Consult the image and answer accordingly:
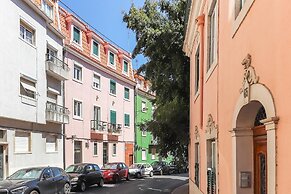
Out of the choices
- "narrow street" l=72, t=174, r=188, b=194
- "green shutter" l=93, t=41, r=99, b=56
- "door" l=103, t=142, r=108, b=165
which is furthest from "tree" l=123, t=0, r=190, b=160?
"door" l=103, t=142, r=108, b=165

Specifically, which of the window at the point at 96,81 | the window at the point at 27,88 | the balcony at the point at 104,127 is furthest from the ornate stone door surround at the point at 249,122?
the window at the point at 96,81

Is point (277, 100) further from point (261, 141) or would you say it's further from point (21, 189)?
point (21, 189)

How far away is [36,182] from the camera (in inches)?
598

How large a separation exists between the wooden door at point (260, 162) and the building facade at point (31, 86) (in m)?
15.6

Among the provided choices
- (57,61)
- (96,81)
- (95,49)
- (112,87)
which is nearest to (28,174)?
(57,61)

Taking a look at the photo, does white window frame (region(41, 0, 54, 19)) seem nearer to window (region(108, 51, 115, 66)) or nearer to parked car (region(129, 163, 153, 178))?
window (region(108, 51, 115, 66))

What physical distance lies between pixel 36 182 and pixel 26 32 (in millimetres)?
10180

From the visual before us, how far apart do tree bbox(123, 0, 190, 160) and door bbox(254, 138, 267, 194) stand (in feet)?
43.2

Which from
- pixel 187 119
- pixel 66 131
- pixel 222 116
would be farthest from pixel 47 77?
pixel 222 116

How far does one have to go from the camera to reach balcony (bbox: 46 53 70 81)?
971 inches

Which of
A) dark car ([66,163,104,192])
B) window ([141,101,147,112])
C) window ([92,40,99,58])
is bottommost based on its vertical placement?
dark car ([66,163,104,192])

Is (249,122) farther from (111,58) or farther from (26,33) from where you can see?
(111,58)

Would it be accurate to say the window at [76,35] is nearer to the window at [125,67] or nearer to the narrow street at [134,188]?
the window at [125,67]

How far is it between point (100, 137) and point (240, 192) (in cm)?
2976
